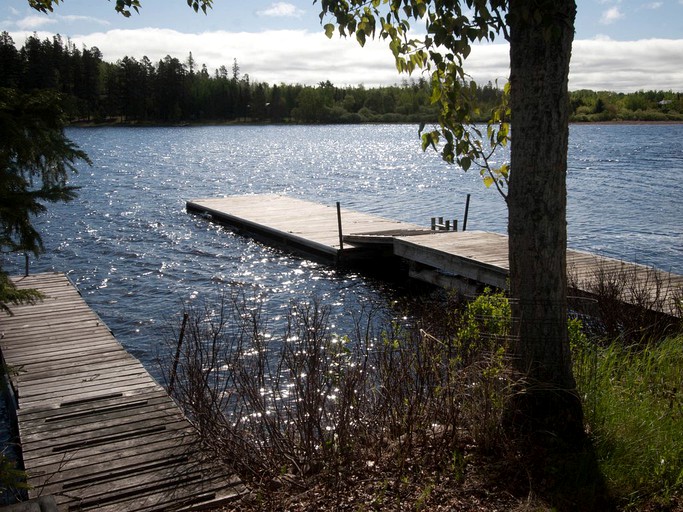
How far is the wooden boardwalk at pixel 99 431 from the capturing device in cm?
518

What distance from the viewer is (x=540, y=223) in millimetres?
4758

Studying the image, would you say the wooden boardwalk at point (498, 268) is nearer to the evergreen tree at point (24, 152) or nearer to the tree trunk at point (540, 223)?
the tree trunk at point (540, 223)

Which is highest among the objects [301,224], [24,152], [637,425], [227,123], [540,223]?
[24,152]

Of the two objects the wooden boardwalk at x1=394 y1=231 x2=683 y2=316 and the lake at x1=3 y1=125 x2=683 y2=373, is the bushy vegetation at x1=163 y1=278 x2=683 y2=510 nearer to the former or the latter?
the wooden boardwalk at x1=394 y1=231 x2=683 y2=316

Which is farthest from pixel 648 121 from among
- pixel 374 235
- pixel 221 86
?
pixel 374 235

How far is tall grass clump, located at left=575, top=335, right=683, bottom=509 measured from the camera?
4.20 metres

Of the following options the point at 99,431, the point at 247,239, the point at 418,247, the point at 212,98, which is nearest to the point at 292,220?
the point at 247,239

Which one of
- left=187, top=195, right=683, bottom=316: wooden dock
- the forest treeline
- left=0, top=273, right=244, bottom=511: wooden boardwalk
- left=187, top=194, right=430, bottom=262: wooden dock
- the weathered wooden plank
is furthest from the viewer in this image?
the forest treeline

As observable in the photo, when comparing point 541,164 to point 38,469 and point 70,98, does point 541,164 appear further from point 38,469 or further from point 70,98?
point 38,469

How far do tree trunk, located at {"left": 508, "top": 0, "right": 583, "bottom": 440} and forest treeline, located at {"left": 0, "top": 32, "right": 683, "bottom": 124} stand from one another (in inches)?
3437

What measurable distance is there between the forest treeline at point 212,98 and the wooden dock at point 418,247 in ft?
225

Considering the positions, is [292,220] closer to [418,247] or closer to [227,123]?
[418,247]

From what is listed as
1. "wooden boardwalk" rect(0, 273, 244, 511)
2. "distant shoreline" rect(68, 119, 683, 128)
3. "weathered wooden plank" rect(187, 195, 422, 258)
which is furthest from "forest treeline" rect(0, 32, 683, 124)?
"wooden boardwalk" rect(0, 273, 244, 511)

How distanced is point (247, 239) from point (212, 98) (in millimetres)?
121840
